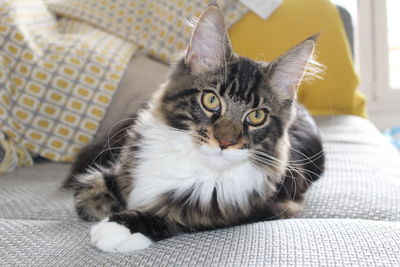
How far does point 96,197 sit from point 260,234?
0.52 meters

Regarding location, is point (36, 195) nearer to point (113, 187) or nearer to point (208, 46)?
point (113, 187)

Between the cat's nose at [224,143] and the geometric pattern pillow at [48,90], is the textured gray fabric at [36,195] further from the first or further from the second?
the cat's nose at [224,143]

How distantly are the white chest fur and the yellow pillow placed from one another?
1.17 m

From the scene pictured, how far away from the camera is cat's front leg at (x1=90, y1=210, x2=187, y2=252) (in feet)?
4.07

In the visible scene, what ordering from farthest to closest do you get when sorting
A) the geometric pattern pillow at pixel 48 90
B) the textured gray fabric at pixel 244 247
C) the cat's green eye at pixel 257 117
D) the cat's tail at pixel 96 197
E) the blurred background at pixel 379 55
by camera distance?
1. the blurred background at pixel 379 55
2. the geometric pattern pillow at pixel 48 90
3. the cat's tail at pixel 96 197
4. the cat's green eye at pixel 257 117
5. the textured gray fabric at pixel 244 247

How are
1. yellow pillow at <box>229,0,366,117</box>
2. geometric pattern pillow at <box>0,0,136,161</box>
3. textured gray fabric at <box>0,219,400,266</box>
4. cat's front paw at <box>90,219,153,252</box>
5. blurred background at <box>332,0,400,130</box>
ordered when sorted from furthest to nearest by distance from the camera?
blurred background at <box>332,0,400,130</box> < yellow pillow at <box>229,0,366,117</box> < geometric pattern pillow at <box>0,0,136,161</box> < cat's front paw at <box>90,219,153,252</box> < textured gray fabric at <box>0,219,400,266</box>

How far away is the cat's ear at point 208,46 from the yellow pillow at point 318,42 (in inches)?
43.9

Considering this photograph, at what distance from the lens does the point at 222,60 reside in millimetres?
1411

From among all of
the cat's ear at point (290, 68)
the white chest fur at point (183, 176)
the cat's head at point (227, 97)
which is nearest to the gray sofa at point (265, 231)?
the white chest fur at point (183, 176)

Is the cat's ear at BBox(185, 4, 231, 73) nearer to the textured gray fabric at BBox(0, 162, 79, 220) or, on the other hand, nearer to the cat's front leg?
the cat's front leg

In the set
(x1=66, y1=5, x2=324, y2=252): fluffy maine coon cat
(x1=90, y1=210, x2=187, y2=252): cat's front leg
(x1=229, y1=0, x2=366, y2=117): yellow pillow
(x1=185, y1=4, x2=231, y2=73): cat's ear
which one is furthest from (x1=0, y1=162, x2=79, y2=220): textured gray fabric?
(x1=229, y1=0, x2=366, y2=117): yellow pillow

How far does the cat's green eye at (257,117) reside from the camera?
4.44ft

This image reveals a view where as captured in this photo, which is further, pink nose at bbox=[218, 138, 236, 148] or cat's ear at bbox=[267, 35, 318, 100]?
cat's ear at bbox=[267, 35, 318, 100]

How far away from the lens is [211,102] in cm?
134
